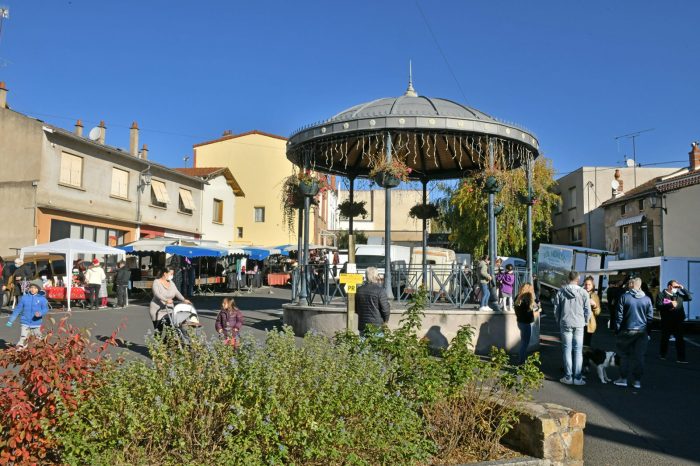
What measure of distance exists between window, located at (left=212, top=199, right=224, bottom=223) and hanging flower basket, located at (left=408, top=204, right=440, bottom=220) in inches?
955

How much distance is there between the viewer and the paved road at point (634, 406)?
228 inches

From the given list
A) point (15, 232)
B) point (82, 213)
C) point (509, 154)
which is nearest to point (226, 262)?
point (82, 213)

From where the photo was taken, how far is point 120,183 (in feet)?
95.3

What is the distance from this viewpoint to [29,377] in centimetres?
423

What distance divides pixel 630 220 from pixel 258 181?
25585mm

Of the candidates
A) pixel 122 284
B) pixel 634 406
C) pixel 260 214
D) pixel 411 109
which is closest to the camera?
pixel 634 406

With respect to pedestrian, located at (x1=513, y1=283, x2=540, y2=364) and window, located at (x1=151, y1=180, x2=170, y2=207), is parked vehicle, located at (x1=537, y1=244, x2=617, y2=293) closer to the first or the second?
pedestrian, located at (x1=513, y1=283, x2=540, y2=364)

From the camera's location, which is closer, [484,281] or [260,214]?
[484,281]

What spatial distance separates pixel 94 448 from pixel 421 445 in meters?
2.50

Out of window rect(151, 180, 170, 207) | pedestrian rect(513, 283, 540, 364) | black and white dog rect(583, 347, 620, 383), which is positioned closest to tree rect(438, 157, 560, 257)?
window rect(151, 180, 170, 207)

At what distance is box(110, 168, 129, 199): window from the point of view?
28.6 meters

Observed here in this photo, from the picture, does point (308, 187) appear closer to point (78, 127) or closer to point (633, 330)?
point (633, 330)

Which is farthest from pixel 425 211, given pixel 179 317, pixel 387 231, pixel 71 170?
A: pixel 71 170

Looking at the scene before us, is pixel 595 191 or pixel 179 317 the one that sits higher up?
pixel 595 191
